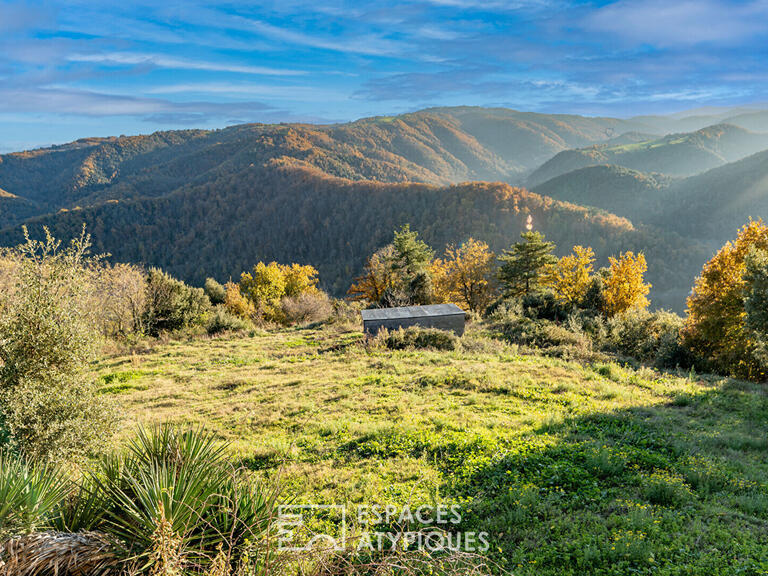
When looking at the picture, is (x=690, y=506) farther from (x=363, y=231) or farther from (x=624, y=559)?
(x=363, y=231)

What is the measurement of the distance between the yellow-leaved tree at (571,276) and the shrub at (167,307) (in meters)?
29.4

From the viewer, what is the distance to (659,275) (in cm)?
9550

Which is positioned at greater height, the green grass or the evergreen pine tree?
the evergreen pine tree

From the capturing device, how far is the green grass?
5039 mm

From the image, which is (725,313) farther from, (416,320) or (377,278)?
(377,278)

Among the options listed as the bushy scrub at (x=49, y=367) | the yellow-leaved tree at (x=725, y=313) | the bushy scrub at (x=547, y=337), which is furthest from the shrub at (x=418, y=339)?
the bushy scrub at (x=49, y=367)

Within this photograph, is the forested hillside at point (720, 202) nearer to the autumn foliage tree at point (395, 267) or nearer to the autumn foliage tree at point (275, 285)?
the autumn foliage tree at point (395, 267)

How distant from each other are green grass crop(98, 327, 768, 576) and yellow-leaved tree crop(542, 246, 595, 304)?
873 inches

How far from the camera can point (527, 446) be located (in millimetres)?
7832

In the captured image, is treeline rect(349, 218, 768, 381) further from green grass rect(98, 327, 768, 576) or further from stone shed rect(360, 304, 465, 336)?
green grass rect(98, 327, 768, 576)

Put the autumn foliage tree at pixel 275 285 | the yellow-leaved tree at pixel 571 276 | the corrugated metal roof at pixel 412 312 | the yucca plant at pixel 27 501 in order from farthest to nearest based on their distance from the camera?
the autumn foliage tree at pixel 275 285 < the yellow-leaved tree at pixel 571 276 < the corrugated metal roof at pixel 412 312 < the yucca plant at pixel 27 501

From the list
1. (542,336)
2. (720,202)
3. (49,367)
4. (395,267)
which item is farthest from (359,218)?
(49,367)

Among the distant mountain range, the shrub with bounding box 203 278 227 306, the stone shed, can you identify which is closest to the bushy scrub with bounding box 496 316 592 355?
the stone shed

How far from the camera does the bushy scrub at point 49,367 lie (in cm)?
630
